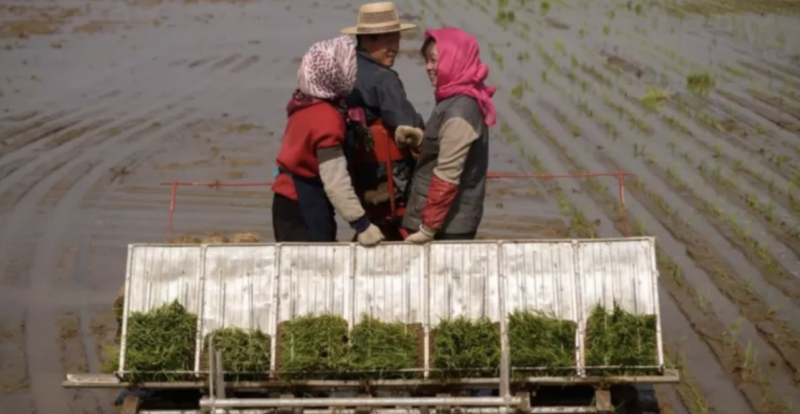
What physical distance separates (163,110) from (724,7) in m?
9.51

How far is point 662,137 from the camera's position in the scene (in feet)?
37.7

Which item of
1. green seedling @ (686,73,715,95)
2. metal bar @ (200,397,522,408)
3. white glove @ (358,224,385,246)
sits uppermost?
green seedling @ (686,73,715,95)

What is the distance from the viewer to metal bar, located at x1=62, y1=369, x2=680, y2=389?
5516 mm

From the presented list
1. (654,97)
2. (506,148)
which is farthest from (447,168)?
(654,97)

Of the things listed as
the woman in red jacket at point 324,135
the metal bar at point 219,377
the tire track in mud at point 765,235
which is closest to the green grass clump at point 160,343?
the metal bar at point 219,377

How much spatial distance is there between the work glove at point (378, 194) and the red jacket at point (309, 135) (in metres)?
0.39

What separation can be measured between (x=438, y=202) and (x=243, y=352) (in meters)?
1.19

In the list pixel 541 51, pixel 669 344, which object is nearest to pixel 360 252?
pixel 669 344

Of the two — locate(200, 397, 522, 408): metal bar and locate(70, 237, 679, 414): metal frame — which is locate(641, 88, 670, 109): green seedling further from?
locate(200, 397, 522, 408): metal bar

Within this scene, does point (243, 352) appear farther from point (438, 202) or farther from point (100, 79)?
point (100, 79)

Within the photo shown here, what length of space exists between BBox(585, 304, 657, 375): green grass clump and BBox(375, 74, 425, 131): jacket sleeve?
1411mm

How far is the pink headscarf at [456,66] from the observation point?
5.72 m

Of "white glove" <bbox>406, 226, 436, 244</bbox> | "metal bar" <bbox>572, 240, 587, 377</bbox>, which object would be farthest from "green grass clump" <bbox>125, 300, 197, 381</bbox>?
"metal bar" <bbox>572, 240, 587, 377</bbox>

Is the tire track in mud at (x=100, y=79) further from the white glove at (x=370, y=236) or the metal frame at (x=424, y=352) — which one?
the white glove at (x=370, y=236)
